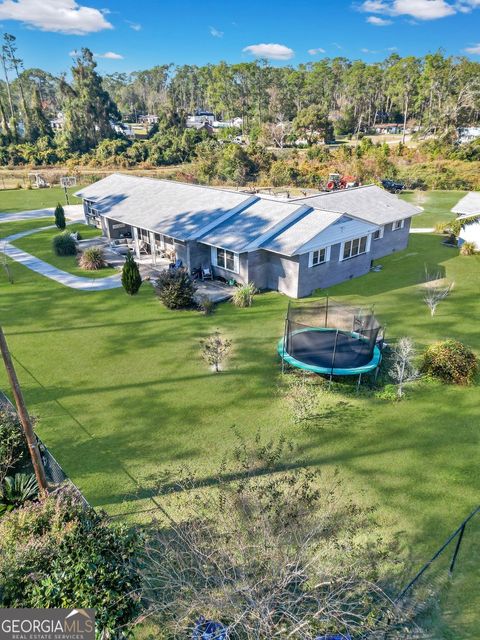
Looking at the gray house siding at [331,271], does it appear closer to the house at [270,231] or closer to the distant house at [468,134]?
the house at [270,231]

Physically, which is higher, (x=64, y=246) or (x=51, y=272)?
(x=64, y=246)

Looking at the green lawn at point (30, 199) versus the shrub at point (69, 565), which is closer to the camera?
the shrub at point (69, 565)

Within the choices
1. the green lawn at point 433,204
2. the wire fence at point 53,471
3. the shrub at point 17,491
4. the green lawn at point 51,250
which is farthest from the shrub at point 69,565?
the green lawn at point 433,204

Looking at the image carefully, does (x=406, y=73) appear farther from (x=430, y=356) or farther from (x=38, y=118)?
(x=430, y=356)

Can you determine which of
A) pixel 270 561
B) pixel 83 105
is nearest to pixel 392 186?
pixel 270 561

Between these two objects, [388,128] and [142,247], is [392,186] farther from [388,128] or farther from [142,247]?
[388,128]

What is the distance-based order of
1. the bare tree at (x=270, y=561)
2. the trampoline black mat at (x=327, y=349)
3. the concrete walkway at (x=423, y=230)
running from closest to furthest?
the bare tree at (x=270, y=561), the trampoline black mat at (x=327, y=349), the concrete walkway at (x=423, y=230)

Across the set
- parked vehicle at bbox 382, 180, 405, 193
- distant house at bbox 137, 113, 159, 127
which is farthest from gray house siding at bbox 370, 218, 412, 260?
distant house at bbox 137, 113, 159, 127
